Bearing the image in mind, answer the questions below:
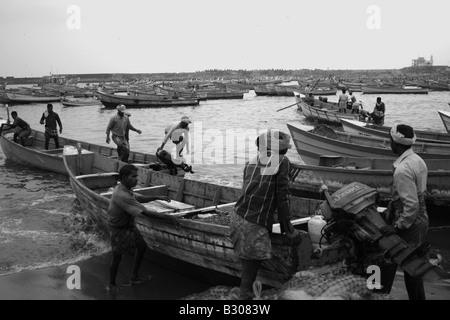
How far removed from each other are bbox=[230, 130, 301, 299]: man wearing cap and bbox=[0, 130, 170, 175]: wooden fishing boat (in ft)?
25.0

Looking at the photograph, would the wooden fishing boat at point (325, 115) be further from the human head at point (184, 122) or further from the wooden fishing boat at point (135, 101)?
the wooden fishing boat at point (135, 101)

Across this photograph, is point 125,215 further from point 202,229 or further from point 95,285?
point 95,285

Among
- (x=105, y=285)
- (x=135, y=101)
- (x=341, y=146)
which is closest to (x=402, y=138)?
(x=105, y=285)

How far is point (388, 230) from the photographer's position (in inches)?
177

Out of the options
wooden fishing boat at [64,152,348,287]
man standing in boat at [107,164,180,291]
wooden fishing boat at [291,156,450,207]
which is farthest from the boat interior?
wooden fishing boat at [291,156,450,207]

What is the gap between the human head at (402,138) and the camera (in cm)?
456

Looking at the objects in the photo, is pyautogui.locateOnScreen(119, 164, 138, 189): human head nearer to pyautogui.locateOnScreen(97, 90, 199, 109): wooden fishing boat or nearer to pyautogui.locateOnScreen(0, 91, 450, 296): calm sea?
pyautogui.locateOnScreen(0, 91, 450, 296): calm sea

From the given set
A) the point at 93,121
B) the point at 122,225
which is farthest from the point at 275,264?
the point at 93,121

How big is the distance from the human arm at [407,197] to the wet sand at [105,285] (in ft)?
6.22

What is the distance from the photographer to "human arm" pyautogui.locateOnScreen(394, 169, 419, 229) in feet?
14.3

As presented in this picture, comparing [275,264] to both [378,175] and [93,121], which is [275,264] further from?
[93,121]

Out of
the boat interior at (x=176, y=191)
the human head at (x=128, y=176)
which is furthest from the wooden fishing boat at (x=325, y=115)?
the human head at (x=128, y=176)

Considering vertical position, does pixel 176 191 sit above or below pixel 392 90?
below

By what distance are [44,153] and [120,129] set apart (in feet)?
13.5
